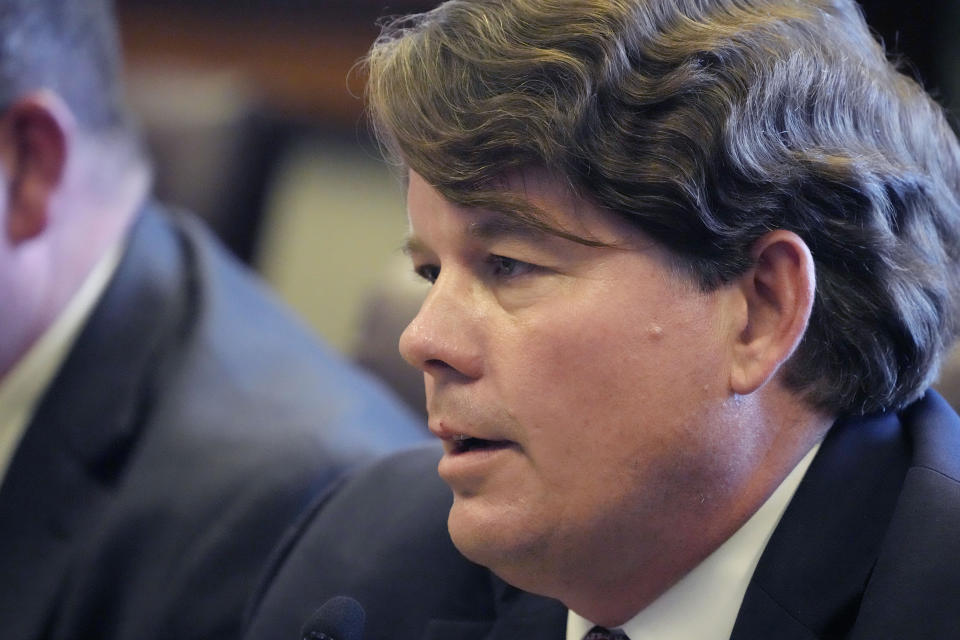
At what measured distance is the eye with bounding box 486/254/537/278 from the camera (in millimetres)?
1131

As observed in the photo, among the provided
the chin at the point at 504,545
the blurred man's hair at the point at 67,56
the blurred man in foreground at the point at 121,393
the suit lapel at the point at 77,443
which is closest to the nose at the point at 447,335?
the chin at the point at 504,545

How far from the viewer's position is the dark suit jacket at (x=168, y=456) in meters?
1.66

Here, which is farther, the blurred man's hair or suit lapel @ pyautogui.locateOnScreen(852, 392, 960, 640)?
the blurred man's hair

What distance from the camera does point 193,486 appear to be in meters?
1.72

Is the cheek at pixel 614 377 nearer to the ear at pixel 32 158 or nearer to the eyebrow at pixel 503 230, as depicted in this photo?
the eyebrow at pixel 503 230

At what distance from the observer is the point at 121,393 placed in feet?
5.96

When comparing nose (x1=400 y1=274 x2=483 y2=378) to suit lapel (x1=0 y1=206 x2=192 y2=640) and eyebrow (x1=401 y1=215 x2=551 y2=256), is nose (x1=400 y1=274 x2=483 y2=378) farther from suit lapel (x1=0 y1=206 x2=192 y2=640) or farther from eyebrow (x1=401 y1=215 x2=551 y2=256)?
suit lapel (x1=0 y1=206 x2=192 y2=640)

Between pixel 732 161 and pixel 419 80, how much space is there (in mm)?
297

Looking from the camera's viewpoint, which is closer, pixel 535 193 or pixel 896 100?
pixel 535 193

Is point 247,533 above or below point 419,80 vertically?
below

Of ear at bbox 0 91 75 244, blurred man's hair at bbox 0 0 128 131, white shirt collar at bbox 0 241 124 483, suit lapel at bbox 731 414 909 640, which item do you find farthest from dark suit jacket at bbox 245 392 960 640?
blurred man's hair at bbox 0 0 128 131

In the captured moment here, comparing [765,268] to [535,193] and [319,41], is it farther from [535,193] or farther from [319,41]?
[319,41]

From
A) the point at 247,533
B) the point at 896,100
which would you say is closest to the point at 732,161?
the point at 896,100

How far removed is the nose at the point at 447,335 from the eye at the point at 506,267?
3 centimetres
